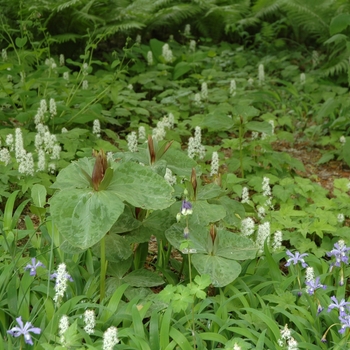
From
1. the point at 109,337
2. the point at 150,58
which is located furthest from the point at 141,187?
the point at 150,58

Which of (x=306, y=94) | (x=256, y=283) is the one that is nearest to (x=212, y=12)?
(x=306, y=94)

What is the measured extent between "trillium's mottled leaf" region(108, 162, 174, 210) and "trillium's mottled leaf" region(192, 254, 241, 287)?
331mm

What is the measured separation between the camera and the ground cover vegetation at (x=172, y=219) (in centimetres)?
214

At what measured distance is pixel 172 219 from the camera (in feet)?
8.32

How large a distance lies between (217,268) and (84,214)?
2.07 ft

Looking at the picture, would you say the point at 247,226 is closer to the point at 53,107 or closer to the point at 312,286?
the point at 312,286

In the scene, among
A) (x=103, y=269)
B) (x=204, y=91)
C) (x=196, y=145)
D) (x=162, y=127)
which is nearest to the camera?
(x=103, y=269)

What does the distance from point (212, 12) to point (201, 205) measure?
5.37m

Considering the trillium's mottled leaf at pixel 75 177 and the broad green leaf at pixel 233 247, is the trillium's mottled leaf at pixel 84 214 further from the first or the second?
the broad green leaf at pixel 233 247

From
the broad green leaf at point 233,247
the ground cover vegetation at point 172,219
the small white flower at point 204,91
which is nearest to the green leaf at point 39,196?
the ground cover vegetation at point 172,219

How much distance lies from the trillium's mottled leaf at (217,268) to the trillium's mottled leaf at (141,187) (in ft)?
1.08

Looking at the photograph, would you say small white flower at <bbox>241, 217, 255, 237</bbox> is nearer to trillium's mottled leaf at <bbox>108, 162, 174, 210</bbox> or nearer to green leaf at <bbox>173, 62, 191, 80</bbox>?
trillium's mottled leaf at <bbox>108, 162, 174, 210</bbox>

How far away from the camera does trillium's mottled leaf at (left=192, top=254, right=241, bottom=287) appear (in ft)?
7.46

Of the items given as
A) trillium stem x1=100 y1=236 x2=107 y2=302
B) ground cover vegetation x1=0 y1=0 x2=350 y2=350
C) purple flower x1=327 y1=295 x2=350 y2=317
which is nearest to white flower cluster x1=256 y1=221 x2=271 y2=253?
ground cover vegetation x1=0 y1=0 x2=350 y2=350
